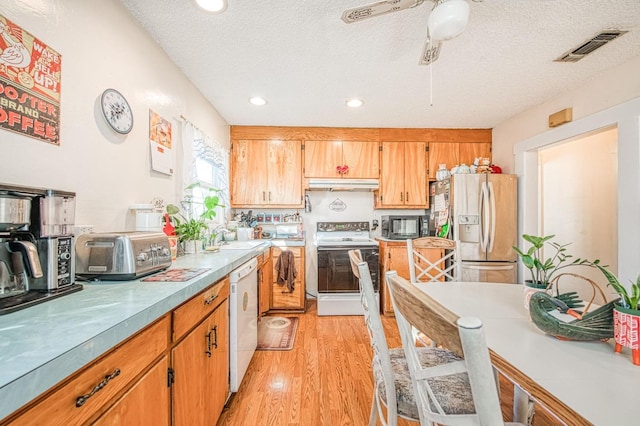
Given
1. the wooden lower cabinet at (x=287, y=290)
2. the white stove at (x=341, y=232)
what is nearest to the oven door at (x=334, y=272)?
the wooden lower cabinet at (x=287, y=290)

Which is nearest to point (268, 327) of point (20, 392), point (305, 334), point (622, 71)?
point (305, 334)

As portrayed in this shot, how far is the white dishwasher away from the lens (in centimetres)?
173

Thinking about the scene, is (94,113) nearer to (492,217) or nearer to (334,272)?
(334,272)

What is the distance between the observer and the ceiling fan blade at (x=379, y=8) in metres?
1.25

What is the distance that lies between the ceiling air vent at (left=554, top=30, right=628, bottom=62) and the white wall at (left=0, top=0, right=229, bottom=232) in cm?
Result: 290

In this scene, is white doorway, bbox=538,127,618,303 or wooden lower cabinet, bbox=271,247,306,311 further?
wooden lower cabinet, bbox=271,247,306,311

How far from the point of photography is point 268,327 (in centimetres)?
295

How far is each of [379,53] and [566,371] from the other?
79.7 inches

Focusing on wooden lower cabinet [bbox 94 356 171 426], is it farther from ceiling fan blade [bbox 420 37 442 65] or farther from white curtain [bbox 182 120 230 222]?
ceiling fan blade [bbox 420 37 442 65]

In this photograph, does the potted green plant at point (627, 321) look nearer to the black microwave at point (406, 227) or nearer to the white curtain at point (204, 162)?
the white curtain at point (204, 162)

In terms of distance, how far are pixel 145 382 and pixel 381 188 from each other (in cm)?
323

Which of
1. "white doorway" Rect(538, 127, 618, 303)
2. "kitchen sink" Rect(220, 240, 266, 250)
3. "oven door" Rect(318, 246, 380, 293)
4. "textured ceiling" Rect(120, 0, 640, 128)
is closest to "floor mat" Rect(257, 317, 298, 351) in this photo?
"oven door" Rect(318, 246, 380, 293)

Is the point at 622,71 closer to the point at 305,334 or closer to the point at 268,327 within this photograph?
the point at 305,334

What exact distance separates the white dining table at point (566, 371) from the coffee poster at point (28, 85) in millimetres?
1486
